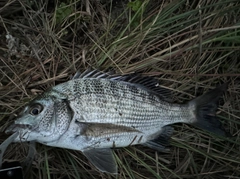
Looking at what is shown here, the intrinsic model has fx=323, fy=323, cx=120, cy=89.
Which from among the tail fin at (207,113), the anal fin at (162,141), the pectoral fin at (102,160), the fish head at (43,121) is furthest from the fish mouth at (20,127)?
the tail fin at (207,113)

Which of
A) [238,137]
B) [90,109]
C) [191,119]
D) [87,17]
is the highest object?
[87,17]

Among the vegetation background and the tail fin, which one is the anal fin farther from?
the tail fin

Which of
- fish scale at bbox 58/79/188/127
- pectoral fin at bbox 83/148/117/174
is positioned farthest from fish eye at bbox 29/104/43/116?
pectoral fin at bbox 83/148/117/174

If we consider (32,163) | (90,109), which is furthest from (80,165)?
(90,109)

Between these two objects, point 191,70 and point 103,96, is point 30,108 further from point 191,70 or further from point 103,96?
point 191,70

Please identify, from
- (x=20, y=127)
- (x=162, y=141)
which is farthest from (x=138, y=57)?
(x=20, y=127)

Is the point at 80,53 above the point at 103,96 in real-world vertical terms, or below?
above
